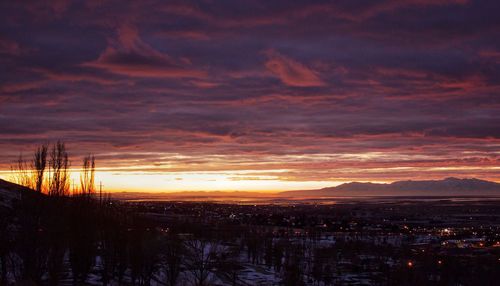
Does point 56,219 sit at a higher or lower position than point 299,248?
higher

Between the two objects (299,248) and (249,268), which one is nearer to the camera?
(249,268)

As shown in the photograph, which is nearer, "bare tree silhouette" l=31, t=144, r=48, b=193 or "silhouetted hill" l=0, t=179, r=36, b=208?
"bare tree silhouette" l=31, t=144, r=48, b=193

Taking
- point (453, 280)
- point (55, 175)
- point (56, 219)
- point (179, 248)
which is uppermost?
point (55, 175)

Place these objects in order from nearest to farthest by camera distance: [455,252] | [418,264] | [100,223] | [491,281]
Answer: [100,223] → [491,281] → [418,264] → [455,252]

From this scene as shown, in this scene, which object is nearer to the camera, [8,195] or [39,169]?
[39,169]

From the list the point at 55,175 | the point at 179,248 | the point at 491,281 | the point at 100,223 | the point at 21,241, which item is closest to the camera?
the point at 21,241

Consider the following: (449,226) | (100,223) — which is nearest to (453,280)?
(100,223)

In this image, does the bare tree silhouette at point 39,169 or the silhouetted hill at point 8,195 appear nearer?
the bare tree silhouette at point 39,169

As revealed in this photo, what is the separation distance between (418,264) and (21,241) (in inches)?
3135

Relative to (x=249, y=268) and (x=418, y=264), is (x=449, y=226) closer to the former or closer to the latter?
(x=418, y=264)

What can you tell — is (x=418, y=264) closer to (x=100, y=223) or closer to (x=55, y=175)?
(x=100, y=223)

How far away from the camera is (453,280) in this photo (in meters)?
91.0

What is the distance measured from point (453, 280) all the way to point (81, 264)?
6727 cm

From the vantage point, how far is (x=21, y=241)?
3697 cm
